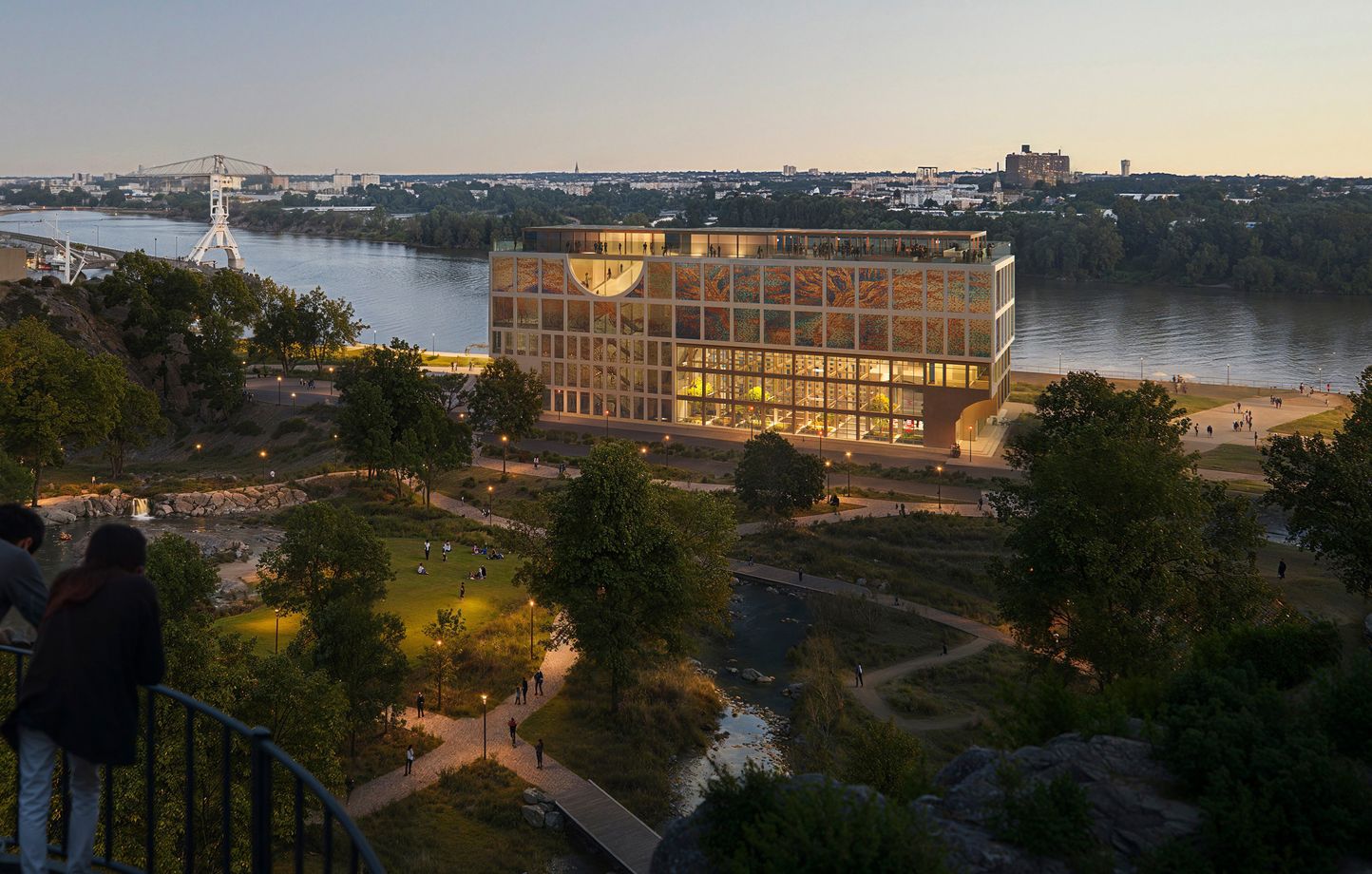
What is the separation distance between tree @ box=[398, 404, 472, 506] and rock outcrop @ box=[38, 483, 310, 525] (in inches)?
184

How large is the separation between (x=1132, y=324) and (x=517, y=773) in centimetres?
7595

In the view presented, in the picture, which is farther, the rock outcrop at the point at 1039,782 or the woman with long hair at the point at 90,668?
the rock outcrop at the point at 1039,782

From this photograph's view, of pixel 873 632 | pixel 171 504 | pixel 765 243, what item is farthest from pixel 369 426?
A: pixel 873 632

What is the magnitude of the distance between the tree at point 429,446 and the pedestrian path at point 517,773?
16435mm

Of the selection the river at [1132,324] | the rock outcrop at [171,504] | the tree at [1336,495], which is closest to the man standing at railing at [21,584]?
the tree at [1336,495]

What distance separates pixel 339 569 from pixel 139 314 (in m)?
40.4

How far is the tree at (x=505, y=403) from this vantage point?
158ft

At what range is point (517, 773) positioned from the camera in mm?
21641

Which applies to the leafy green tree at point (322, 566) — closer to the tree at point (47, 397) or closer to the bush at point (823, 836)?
the bush at point (823, 836)

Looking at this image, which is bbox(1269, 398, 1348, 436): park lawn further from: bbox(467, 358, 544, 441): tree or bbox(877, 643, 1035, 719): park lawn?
bbox(467, 358, 544, 441): tree

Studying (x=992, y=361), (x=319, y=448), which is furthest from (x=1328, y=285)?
(x=319, y=448)

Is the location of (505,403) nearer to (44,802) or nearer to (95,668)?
(44,802)

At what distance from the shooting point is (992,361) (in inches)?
1844

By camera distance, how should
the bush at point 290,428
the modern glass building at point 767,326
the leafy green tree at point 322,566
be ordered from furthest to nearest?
the bush at point 290,428 < the modern glass building at point 767,326 < the leafy green tree at point 322,566
